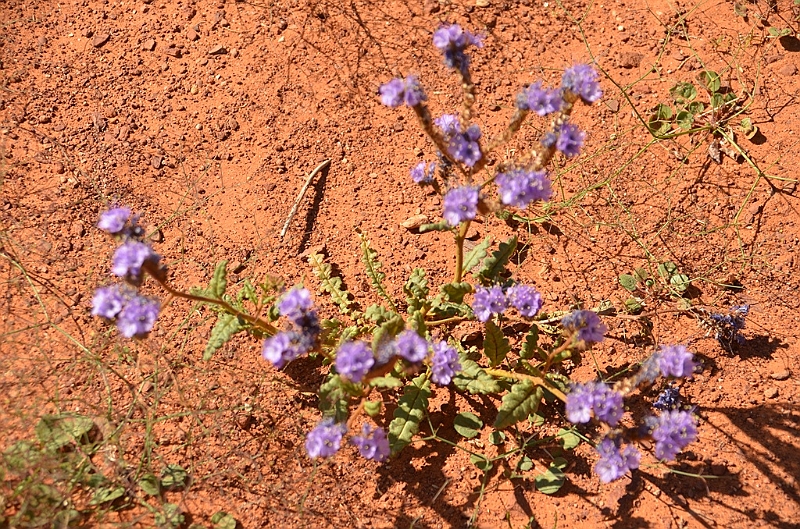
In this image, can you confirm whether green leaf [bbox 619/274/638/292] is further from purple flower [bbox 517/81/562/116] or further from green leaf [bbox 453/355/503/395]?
purple flower [bbox 517/81/562/116]

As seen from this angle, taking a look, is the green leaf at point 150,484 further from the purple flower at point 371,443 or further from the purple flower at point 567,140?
the purple flower at point 567,140

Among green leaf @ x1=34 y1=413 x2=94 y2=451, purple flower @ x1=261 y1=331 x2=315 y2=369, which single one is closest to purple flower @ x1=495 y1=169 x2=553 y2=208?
purple flower @ x1=261 y1=331 x2=315 y2=369

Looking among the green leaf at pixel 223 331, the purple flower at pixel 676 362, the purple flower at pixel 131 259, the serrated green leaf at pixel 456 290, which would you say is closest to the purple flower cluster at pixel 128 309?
the purple flower at pixel 131 259

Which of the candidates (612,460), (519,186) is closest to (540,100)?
(519,186)

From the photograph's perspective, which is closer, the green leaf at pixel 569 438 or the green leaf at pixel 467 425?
the green leaf at pixel 569 438

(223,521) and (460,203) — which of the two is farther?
(223,521)

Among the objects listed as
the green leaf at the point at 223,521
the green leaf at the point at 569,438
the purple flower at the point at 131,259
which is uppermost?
the purple flower at the point at 131,259

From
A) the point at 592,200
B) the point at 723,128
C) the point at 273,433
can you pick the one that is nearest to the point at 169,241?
the point at 273,433

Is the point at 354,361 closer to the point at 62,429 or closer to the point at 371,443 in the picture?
the point at 371,443
